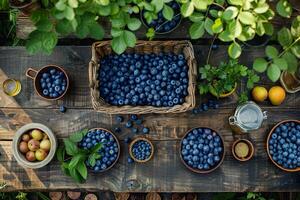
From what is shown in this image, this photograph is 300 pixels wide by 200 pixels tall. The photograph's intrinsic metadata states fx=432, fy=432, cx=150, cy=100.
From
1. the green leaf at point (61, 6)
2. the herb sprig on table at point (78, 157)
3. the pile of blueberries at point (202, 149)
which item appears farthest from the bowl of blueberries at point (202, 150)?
the green leaf at point (61, 6)

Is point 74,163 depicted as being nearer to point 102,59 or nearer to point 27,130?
point 27,130

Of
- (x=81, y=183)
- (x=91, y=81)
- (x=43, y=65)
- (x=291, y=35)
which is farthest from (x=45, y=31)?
(x=291, y=35)

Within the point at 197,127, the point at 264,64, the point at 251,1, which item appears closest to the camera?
the point at 251,1

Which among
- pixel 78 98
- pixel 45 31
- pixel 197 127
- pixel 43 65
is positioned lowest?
pixel 197 127

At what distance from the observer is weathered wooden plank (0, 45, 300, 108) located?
6.72 feet

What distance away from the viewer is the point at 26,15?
1981 mm

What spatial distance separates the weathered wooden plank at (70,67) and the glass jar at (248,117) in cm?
12

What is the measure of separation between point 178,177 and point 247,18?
0.84 m

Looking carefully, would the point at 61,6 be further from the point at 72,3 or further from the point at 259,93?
the point at 259,93

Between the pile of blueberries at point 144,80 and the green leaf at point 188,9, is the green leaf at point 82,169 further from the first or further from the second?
the green leaf at point 188,9

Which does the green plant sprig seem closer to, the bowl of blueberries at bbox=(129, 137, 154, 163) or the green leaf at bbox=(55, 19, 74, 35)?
the bowl of blueberries at bbox=(129, 137, 154, 163)

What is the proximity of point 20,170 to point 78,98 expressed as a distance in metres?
0.44

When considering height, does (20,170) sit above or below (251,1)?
below

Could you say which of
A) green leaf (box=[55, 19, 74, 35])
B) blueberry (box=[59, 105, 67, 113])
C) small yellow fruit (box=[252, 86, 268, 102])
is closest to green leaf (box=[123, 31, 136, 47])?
green leaf (box=[55, 19, 74, 35])
